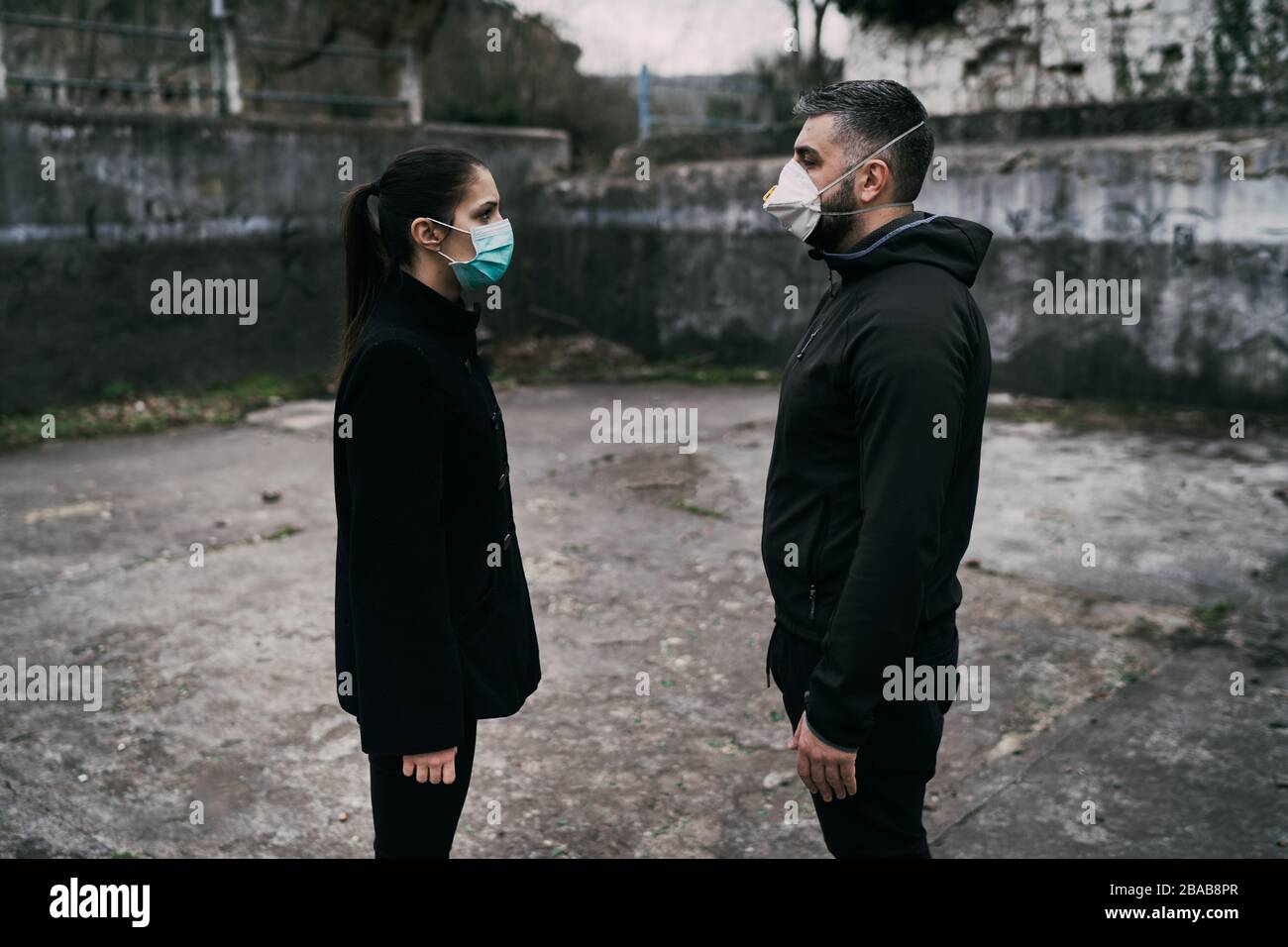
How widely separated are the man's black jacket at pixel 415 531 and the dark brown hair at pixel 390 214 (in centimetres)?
7

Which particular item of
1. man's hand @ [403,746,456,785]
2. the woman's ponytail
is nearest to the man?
man's hand @ [403,746,456,785]

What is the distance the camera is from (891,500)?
1.95 meters

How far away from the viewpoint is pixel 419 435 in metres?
2.15

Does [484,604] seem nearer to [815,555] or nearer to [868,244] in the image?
[815,555]

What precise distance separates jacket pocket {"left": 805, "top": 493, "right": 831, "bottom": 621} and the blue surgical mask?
33.2 inches

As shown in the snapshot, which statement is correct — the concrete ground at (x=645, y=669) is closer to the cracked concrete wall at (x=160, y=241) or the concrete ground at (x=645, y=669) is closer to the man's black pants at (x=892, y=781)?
the man's black pants at (x=892, y=781)

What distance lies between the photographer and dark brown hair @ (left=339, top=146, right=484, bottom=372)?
2344 mm

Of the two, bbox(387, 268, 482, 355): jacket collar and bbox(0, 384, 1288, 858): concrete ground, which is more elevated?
bbox(387, 268, 482, 355): jacket collar

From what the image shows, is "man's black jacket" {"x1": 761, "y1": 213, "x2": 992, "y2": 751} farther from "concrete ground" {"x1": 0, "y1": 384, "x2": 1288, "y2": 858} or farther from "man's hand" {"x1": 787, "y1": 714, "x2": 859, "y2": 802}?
"concrete ground" {"x1": 0, "y1": 384, "x2": 1288, "y2": 858}

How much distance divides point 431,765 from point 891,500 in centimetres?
103

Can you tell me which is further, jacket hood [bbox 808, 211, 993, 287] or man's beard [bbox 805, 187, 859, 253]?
man's beard [bbox 805, 187, 859, 253]

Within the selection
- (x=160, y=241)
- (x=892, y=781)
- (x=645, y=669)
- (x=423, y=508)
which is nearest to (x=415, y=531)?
(x=423, y=508)

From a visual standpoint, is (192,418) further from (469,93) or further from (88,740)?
(469,93)

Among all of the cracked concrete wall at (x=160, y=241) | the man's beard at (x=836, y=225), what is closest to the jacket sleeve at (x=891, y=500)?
the man's beard at (x=836, y=225)
